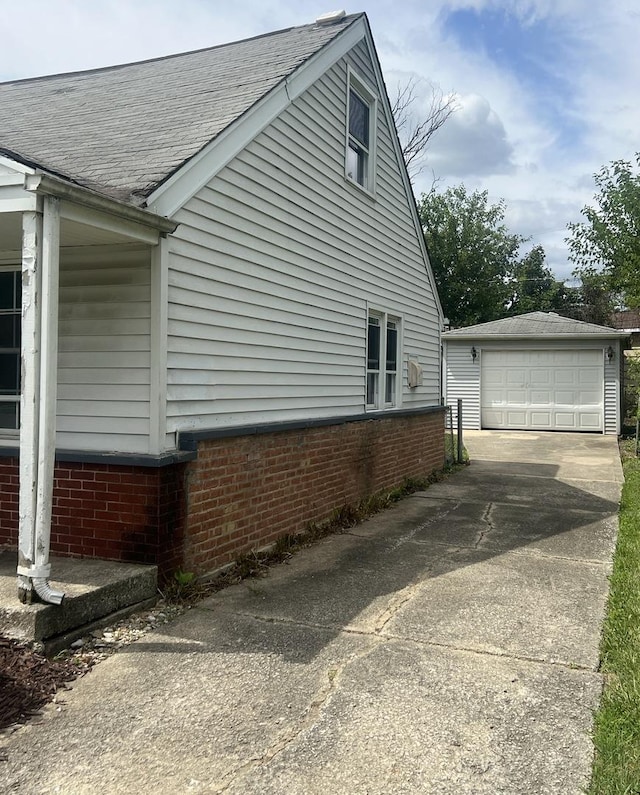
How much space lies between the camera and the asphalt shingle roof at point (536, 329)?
1795cm

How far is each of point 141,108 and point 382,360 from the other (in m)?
4.61

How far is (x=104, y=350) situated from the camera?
15.9 feet

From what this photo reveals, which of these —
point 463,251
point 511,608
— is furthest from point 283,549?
point 463,251

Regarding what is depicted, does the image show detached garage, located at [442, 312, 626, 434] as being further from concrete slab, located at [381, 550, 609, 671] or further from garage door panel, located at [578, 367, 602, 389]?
concrete slab, located at [381, 550, 609, 671]

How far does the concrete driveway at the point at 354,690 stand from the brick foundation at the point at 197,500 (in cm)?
47

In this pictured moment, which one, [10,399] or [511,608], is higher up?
[10,399]

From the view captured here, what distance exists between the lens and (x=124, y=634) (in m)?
4.11

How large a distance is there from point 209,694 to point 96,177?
3.57 metres

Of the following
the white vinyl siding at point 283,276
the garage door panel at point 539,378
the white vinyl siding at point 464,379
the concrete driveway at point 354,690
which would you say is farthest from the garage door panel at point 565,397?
the concrete driveway at point 354,690

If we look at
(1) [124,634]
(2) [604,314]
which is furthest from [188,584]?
(2) [604,314]

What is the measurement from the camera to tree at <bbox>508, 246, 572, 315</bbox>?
44.8 metres

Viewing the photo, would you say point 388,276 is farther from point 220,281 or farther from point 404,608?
point 404,608

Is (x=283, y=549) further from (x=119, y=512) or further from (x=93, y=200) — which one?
(x=93, y=200)

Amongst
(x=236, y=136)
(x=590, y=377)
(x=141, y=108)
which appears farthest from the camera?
(x=590, y=377)
